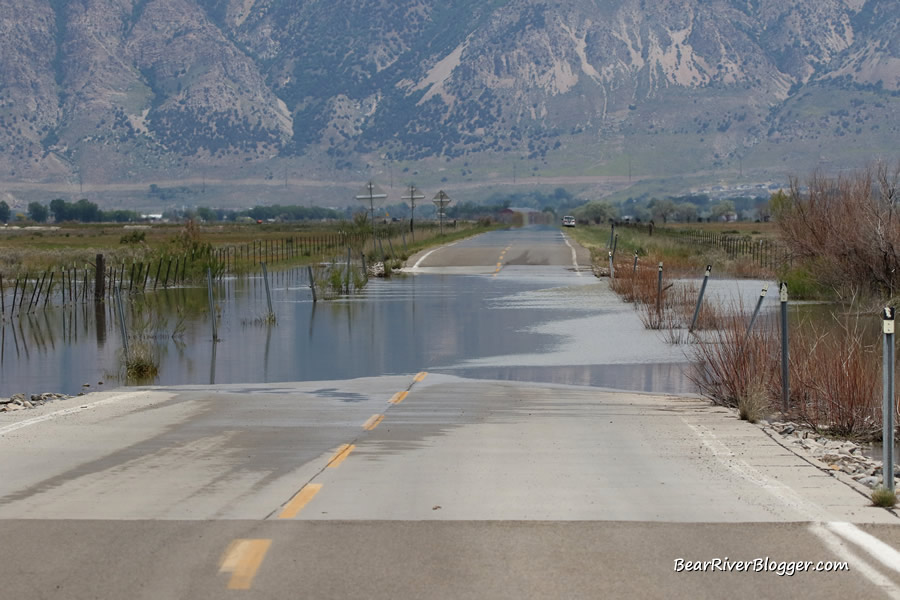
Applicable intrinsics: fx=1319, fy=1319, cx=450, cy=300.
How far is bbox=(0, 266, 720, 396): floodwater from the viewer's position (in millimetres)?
22109

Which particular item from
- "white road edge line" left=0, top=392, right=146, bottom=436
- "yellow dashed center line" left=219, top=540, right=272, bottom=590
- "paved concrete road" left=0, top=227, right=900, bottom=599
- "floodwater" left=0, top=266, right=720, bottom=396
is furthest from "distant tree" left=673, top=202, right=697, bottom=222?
"yellow dashed center line" left=219, top=540, right=272, bottom=590

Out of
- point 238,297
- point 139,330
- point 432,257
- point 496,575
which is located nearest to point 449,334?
point 139,330

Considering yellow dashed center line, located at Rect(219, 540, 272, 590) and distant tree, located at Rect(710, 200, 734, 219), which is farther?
distant tree, located at Rect(710, 200, 734, 219)

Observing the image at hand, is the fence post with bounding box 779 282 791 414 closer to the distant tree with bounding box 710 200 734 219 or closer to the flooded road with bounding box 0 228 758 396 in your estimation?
the flooded road with bounding box 0 228 758 396

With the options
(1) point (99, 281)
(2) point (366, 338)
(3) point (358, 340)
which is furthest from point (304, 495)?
(1) point (99, 281)

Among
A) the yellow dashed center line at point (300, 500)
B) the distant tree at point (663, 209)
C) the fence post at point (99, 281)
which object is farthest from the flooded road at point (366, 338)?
the distant tree at point (663, 209)

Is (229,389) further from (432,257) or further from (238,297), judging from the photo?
(432,257)

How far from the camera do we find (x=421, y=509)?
31.7 feet

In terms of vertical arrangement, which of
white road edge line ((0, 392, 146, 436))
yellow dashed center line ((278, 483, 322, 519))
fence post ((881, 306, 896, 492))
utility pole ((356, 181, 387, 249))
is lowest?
white road edge line ((0, 392, 146, 436))

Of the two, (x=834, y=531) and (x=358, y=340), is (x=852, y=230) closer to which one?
(x=358, y=340)

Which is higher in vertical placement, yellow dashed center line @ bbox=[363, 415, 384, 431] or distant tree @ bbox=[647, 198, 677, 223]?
distant tree @ bbox=[647, 198, 677, 223]

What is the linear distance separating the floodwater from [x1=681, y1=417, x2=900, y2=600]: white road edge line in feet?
26.3

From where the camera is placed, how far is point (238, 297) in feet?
135

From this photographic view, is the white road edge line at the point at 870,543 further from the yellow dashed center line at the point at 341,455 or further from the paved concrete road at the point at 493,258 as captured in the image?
the paved concrete road at the point at 493,258
